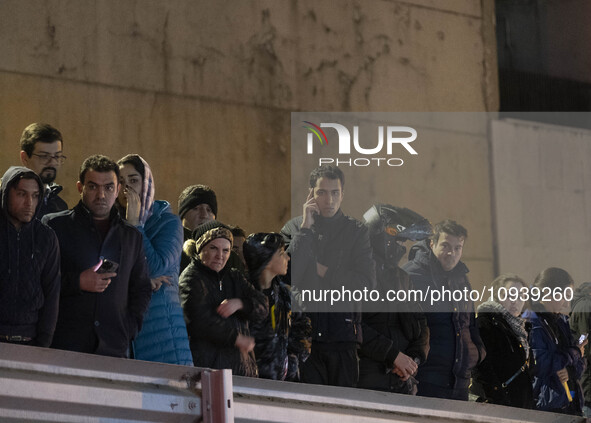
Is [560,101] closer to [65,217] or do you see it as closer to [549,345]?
[549,345]

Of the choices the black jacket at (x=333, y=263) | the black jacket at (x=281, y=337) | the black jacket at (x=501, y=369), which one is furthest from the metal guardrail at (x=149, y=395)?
A: the black jacket at (x=501, y=369)

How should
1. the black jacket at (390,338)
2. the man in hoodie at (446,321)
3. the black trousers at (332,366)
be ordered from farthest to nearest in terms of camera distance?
the man in hoodie at (446,321) < the black jacket at (390,338) < the black trousers at (332,366)

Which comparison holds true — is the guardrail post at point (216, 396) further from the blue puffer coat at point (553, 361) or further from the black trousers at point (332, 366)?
the blue puffer coat at point (553, 361)

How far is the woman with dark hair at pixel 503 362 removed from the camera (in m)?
6.63

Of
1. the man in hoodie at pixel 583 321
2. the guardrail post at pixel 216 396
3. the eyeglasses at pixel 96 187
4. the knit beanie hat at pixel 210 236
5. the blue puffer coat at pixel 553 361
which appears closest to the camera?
the guardrail post at pixel 216 396

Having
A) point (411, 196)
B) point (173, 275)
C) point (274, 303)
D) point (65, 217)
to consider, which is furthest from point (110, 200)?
point (411, 196)

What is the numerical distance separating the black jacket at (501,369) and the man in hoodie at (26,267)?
319 cm

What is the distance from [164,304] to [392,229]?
195cm

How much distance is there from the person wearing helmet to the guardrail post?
7.45ft

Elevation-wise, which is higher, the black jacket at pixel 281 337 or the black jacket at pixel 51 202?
the black jacket at pixel 51 202

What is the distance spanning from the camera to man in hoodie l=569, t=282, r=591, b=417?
7.50m

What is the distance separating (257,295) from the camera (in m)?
5.27

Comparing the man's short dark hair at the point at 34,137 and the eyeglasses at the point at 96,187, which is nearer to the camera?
the eyeglasses at the point at 96,187

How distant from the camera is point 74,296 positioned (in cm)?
461
